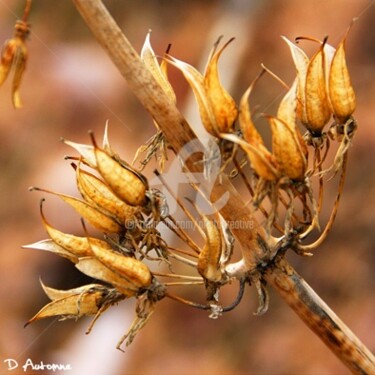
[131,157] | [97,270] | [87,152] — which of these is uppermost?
[87,152]

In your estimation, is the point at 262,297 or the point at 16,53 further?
the point at 262,297

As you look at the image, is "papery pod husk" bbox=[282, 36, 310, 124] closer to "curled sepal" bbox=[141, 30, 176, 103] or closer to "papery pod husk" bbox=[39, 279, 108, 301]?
"curled sepal" bbox=[141, 30, 176, 103]

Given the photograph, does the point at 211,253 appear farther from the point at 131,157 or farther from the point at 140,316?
the point at 131,157

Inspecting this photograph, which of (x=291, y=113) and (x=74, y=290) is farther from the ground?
(x=291, y=113)

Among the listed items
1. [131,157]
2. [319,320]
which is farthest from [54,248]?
[131,157]

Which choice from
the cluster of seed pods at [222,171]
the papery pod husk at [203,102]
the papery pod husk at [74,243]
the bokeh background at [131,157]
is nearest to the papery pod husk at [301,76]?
the cluster of seed pods at [222,171]

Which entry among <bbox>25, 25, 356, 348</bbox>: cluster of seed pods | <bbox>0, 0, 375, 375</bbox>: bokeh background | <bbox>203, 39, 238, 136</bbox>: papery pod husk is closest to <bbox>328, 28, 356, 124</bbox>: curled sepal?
<bbox>25, 25, 356, 348</bbox>: cluster of seed pods

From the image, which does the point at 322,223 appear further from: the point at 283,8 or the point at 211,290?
the point at 211,290
